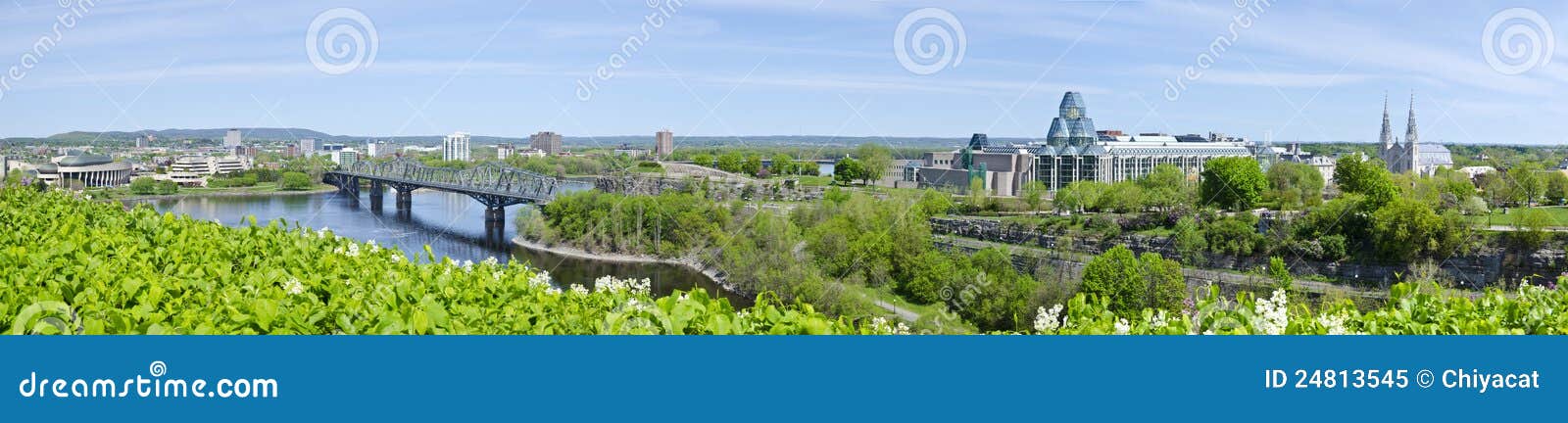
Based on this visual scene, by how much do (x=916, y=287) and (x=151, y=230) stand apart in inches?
170

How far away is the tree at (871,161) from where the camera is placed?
16.4 m

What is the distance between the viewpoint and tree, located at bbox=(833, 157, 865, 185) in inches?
632

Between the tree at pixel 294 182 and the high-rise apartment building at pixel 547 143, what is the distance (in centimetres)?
153

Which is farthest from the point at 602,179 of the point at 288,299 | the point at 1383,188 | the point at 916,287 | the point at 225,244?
the point at 1383,188

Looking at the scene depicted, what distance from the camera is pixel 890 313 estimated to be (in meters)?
6.34

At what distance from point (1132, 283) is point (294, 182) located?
5599mm

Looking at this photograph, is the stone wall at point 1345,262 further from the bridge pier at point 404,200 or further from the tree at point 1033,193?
the bridge pier at point 404,200

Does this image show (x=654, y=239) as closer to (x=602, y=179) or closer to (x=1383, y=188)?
(x=602, y=179)

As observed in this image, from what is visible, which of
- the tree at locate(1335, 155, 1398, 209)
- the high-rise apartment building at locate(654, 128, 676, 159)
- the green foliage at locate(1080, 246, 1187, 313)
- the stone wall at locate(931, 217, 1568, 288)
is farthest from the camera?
the tree at locate(1335, 155, 1398, 209)

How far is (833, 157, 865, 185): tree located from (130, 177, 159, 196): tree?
32.0ft

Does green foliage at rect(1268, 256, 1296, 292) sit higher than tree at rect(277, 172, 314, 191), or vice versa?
tree at rect(277, 172, 314, 191)

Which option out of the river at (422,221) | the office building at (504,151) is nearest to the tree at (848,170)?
the river at (422,221)

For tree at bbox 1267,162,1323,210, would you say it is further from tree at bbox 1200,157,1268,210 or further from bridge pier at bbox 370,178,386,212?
bridge pier at bbox 370,178,386,212

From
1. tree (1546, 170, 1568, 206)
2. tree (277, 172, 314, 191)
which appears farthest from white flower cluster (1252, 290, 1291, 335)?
tree (1546, 170, 1568, 206)
